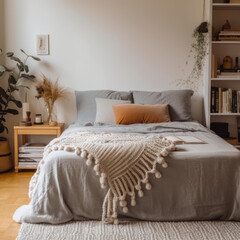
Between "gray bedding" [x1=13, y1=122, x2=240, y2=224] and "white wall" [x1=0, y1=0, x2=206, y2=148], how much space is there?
2087 millimetres

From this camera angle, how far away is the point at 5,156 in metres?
4.18

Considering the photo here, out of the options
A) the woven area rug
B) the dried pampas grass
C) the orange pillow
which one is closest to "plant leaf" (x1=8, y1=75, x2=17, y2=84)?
the dried pampas grass

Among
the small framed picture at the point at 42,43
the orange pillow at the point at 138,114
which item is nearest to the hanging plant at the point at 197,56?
the orange pillow at the point at 138,114

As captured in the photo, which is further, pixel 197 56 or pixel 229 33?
pixel 197 56

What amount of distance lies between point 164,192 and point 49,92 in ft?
7.48

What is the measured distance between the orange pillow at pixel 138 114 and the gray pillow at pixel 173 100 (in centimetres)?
25

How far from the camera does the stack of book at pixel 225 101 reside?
4273 mm

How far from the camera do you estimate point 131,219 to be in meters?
2.54

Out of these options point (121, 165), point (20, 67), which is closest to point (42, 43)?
point (20, 67)

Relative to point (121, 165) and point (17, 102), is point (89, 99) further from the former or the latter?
point (121, 165)

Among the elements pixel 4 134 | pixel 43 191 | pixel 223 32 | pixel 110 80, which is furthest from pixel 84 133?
pixel 223 32

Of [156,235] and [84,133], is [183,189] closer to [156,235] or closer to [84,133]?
[156,235]

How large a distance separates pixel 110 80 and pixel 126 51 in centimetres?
41

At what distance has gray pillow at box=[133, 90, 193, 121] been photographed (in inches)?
162
